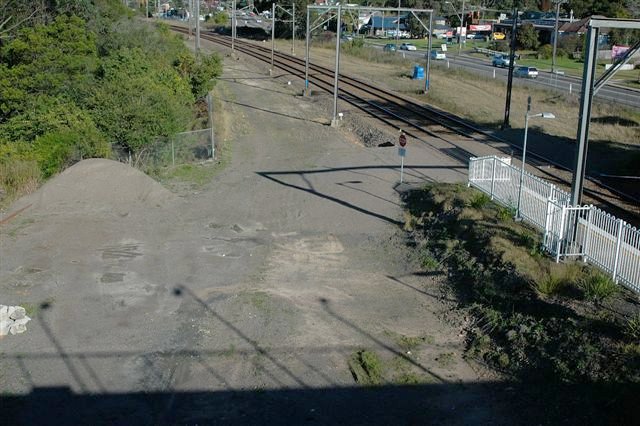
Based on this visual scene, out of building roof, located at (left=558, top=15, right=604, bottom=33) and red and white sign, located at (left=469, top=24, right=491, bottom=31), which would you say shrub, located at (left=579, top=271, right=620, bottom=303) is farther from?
red and white sign, located at (left=469, top=24, right=491, bottom=31)

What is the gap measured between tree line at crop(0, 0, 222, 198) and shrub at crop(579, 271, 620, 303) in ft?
58.9

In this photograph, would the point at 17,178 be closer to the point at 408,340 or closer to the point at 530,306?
the point at 408,340

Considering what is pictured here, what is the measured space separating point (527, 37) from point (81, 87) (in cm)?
7869

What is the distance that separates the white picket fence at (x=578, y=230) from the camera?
14.5m

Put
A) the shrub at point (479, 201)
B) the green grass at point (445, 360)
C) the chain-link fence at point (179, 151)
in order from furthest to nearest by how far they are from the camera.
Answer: the chain-link fence at point (179, 151)
the shrub at point (479, 201)
the green grass at point (445, 360)

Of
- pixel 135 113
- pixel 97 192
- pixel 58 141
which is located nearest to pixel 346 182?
pixel 135 113

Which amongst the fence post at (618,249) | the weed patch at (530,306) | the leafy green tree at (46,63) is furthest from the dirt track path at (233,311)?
the leafy green tree at (46,63)

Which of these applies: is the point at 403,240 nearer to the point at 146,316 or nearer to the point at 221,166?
the point at 146,316

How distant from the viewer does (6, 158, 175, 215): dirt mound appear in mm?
23000

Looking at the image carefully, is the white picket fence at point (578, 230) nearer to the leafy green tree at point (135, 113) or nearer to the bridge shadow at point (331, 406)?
the bridge shadow at point (331, 406)

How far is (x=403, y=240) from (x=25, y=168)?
13169 mm

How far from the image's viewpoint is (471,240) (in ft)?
60.6

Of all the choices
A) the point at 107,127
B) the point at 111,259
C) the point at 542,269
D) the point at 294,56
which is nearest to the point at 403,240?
the point at 542,269

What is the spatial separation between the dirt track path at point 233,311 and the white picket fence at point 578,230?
9.97ft
